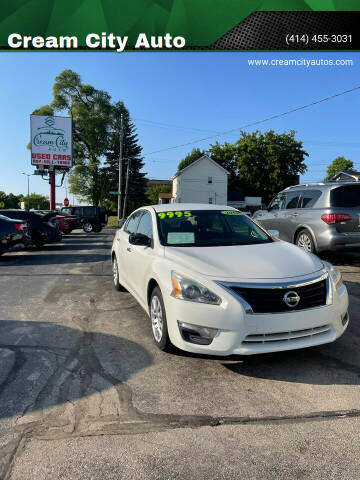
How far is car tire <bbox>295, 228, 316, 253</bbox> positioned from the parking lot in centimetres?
426

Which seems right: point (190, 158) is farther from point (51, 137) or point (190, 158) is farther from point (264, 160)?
point (51, 137)

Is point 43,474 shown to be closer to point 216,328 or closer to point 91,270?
point 216,328

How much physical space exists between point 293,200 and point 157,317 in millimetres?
6804

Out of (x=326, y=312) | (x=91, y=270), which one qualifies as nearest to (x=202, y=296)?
(x=326, y=312)

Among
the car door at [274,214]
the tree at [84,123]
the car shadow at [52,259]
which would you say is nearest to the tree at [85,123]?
the tree at [84,123]

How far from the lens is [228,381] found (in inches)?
121

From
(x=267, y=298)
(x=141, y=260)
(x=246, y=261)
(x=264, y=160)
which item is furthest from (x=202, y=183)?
(x=267, y=298)

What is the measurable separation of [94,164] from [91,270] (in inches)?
1723

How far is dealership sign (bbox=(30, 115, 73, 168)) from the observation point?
1356 inches

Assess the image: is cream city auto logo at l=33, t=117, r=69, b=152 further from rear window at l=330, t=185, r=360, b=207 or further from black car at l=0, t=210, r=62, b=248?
rear window at l=330, t=185, r=360, b=207

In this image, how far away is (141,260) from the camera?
4488 mm

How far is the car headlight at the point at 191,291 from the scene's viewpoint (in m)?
3.12

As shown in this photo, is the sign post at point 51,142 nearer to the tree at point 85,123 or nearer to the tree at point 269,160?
the tree at point 85,123

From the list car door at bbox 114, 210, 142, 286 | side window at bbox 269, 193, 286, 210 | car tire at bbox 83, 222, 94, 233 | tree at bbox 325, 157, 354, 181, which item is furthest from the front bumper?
tree at bbox 325, 157, 354, 181
